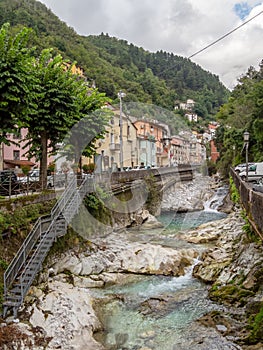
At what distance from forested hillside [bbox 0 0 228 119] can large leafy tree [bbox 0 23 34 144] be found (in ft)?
103

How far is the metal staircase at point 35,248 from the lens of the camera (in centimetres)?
978

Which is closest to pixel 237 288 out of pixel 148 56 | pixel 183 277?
pixel 183 277

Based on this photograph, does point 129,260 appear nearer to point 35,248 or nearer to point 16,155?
point 35,248

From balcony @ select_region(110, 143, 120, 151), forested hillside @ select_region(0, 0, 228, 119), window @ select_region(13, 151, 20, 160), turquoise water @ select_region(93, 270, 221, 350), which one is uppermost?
forested hillside @ select_region(0, 0, 228, 119)

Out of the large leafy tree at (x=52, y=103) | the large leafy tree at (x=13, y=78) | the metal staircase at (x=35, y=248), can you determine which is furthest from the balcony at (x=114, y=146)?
the large leafy tree at (x=13, y=78)

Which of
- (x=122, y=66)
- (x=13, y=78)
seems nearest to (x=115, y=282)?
(x=13, y=78)

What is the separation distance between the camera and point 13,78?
1172 cm

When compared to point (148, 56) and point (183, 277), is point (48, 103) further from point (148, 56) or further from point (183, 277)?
point (148, 56)

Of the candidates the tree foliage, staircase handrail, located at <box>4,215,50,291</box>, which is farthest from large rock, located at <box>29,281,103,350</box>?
the tree foliage

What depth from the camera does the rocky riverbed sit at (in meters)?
8.73

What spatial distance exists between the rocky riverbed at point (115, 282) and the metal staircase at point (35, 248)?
47 cm

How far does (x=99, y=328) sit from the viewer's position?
9.78 metres

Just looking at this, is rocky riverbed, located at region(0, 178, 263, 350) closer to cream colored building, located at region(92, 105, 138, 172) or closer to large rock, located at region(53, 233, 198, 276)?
large rock, located at region(53, 233, 198, 276)

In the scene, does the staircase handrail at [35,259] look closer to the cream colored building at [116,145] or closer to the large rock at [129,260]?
the large rock at [129,260]
